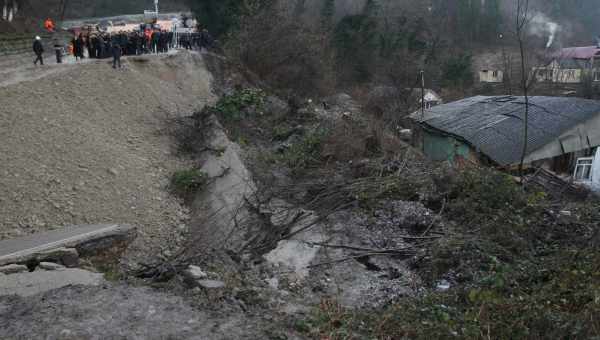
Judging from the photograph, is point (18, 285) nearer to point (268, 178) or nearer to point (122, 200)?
point (122, 200)

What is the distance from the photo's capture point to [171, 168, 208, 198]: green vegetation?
1091 cm

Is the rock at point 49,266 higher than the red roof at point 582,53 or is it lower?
lower

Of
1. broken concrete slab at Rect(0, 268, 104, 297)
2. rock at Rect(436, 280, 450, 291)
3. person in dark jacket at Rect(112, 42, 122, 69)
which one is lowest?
rock at Rect(436, 280, 450, 291)

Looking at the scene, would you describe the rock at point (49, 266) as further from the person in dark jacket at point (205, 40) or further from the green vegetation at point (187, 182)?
the person in dark jacket at point (205, 40)

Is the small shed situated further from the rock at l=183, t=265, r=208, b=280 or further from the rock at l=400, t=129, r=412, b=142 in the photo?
the rock at l=183, t=265, r=208, b=280

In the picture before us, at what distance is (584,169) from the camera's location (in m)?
13.1

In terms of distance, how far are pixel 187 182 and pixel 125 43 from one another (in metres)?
9.15

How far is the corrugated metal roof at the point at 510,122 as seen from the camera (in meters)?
12.2

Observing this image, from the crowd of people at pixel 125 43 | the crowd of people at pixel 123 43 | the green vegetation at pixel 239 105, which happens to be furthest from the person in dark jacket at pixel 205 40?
the green vegetation at pixel 239 105

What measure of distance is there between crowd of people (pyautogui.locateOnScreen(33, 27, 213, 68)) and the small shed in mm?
10516

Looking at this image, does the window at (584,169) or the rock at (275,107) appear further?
the rock at (275,107)

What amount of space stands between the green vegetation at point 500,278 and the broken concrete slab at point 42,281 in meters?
2.75

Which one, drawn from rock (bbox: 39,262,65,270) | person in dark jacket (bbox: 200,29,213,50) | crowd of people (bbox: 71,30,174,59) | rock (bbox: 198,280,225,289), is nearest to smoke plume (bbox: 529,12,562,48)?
person in dark jacket (bbox: 200,29,213,50)

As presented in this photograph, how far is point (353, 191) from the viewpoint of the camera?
9.63 m
